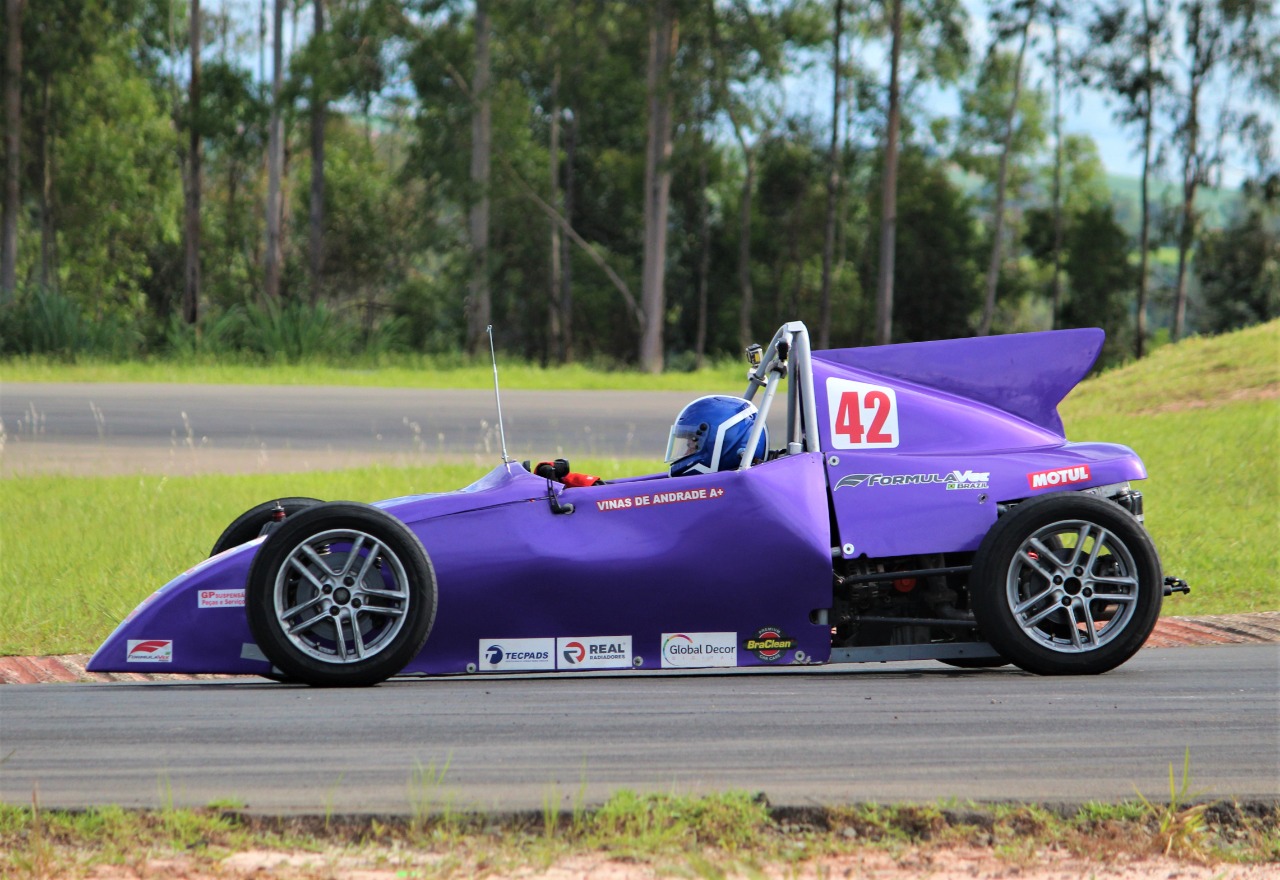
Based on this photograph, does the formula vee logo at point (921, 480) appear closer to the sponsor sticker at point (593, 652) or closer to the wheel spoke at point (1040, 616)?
the wheel spoke at point (1040, 616)

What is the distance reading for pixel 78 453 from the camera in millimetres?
15539

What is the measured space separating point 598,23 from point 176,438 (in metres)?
25.4

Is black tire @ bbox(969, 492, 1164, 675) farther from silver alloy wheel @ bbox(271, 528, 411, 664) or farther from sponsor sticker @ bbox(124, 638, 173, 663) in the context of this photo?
sponsor sticker @ bbox(124, 638, 173, 663)

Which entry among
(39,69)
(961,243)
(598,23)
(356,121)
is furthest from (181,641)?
(356,121)

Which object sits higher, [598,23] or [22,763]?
[598,23]

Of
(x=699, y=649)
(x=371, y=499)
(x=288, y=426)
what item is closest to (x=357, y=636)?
(x=699, y=649)

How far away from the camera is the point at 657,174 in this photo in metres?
37.4

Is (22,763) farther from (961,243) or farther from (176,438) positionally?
(961,243)

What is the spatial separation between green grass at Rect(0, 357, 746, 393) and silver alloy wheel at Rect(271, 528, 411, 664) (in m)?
20.0

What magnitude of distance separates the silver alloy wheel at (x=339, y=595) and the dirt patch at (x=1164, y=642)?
1.55 m

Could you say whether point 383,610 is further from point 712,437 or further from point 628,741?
point 712,437

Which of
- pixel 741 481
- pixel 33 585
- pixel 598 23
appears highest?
pixel 598 23

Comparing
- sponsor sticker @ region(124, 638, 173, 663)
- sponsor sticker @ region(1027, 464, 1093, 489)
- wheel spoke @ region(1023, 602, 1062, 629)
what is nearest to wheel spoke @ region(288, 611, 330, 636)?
sponsor sticker @ region(124, 638, 173, 663)

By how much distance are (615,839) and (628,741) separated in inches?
34.9
